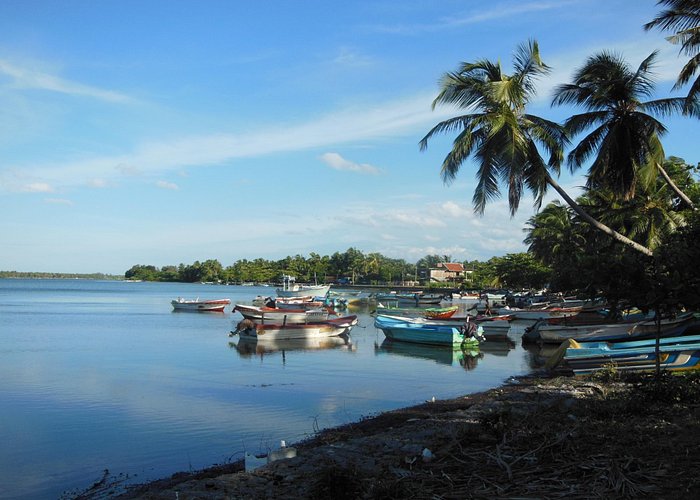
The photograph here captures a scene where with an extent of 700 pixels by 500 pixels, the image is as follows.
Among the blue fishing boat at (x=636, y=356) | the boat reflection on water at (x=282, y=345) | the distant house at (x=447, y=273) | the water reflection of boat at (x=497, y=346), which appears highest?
the distant house at (x=447, y=273)

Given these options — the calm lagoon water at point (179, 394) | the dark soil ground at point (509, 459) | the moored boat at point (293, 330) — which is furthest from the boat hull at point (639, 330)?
the moored boat at point (293, 330)

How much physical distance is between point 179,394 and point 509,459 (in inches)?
528

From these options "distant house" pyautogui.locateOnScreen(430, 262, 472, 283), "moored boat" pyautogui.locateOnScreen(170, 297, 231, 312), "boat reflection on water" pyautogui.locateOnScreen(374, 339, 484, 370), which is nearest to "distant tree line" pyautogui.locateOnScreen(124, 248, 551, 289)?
"distant house" pyautogui.locateOnScreen(430, 262, 472, 283)

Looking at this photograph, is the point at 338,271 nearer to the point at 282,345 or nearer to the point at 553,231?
the point at 553,231

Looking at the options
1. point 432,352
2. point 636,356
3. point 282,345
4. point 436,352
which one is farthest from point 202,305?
point 636,356

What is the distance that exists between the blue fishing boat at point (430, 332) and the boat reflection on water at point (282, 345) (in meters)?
2.58

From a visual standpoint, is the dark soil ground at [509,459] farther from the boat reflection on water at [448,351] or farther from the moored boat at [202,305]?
the moored boat at [202,305]

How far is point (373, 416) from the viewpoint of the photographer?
15.1m

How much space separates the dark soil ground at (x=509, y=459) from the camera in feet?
22.1

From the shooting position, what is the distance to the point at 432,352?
29.9 m

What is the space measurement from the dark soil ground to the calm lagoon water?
1689 mm

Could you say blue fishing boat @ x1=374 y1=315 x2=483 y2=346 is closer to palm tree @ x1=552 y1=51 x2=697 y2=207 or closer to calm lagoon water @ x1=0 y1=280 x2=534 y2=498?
calm lagoon water @ x1=0 y1=280 x2=534 y2=498

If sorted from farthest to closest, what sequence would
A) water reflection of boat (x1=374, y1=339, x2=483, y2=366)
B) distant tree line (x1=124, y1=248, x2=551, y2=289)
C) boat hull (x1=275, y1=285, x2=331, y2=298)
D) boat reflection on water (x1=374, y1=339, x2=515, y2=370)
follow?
1. distant tree line (x1=124, y1=248, x2=551, y2=289)
2. boat hull (x1=275, y1=285, x2=331, y2=298)
3. water reflection of boat (x1=374, y1=339, x2=483, y2=366)
4. boat reflection on water (x1=374, y1=339, x2=515, y2=370)

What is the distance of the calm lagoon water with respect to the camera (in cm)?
1221
